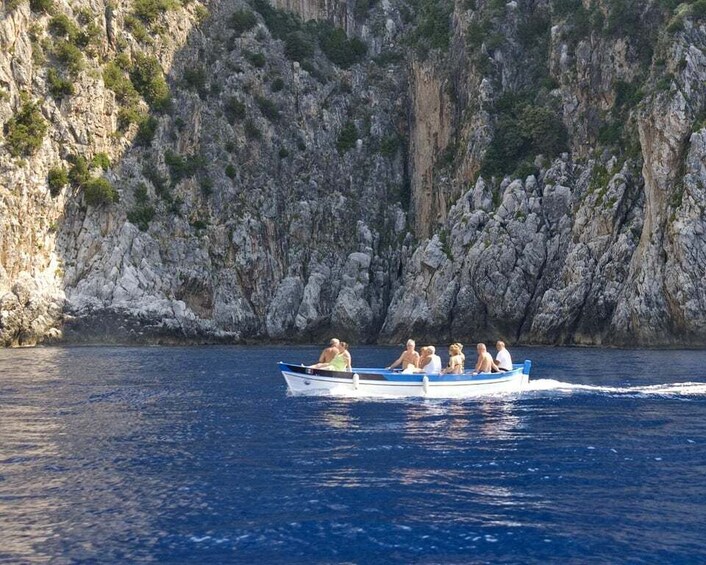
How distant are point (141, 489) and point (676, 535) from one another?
28.3 feet

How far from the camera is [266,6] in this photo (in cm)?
9688

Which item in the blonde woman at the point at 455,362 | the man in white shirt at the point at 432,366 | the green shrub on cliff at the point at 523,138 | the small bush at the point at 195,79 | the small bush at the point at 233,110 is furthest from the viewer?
the small bush at the point at 233,110

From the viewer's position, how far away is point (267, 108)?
8762 centimetres

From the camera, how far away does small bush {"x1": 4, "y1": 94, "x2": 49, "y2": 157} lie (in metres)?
68.6

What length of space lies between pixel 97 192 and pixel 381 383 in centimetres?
5109

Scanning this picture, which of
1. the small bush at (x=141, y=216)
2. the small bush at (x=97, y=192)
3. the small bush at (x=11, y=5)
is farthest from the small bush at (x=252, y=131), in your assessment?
the small bush at (x=11, y=5)

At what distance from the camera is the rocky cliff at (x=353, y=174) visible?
2452 inches

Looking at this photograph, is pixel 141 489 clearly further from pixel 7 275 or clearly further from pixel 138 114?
pixel 138 114

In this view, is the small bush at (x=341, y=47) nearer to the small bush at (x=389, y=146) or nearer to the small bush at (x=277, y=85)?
the small bush at (x=277, y=85)

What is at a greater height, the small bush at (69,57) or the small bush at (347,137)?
the small bush at (69,57)

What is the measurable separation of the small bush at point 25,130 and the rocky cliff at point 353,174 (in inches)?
6.7

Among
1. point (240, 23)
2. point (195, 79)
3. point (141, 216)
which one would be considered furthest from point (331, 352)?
point (240, 23)

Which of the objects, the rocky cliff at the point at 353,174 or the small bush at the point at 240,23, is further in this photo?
the small bush at the point at 240,23

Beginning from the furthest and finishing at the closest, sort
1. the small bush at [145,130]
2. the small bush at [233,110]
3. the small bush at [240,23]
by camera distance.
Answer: the small bush at [240,23], the small bush at [233,110], the small bush at [145,130]
